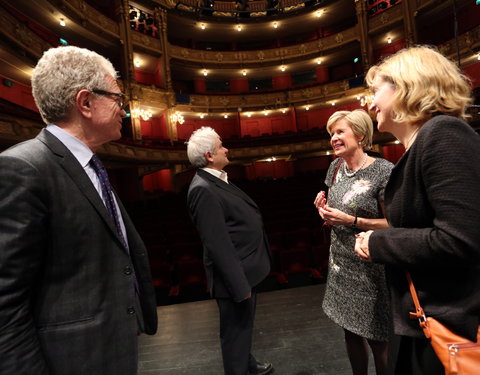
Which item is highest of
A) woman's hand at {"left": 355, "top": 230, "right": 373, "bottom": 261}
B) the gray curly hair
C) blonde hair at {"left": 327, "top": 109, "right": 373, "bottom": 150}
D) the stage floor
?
the gray curly hair

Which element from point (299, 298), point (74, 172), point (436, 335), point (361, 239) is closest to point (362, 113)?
point (361, 239)

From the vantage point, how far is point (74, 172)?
75 cm

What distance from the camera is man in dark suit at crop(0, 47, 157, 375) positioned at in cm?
63

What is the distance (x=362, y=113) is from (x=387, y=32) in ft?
45.3

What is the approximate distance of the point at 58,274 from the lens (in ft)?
2.32

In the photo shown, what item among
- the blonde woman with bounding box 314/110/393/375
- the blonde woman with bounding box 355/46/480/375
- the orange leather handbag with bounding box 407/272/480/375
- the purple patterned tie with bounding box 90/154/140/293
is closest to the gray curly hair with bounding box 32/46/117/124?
the purple patterned tie with bounding box 90/154/140/293

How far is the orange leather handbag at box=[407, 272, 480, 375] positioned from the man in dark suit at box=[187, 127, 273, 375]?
2.56 feet

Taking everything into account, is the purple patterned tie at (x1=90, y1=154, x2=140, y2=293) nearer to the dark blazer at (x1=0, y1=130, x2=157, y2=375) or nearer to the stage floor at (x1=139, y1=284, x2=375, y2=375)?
the dark blazer at (x1=0, y1=130, x2=157, y2=375)

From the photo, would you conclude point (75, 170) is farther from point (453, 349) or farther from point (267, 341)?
point (267, 341)

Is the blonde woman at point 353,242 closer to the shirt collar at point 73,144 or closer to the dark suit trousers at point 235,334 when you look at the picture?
the dark suit trousers at point 235,334

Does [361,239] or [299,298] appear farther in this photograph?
[299,298]

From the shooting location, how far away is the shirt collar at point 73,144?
2.64 feet

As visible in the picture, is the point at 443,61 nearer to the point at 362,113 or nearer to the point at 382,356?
the point at 362,113

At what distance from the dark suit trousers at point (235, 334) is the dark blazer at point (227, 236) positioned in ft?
0.28
